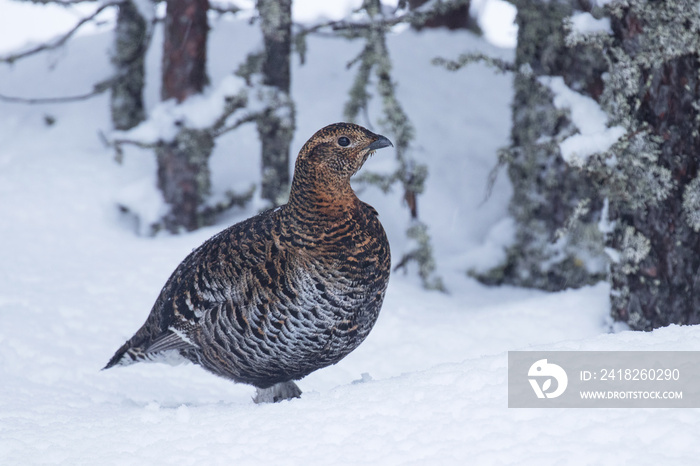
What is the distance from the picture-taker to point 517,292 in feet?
23.3

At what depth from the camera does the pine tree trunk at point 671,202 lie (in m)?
4.39

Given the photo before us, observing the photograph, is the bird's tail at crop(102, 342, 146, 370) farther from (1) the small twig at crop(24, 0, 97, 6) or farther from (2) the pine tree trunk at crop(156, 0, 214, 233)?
(1) the small twig at crop(24, 0, 97, 6)

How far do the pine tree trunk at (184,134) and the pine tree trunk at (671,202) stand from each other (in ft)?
13.8

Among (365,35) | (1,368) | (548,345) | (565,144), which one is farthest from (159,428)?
(365,35)

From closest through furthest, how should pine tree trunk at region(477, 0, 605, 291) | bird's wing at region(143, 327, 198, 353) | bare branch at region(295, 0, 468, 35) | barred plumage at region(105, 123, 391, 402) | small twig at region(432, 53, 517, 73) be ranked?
barred plumage at region(105, 123, 391, 402) → bird's wing at region(143, 327, 198, 353) → small twig at region(432, 53, 517, 73) → bare branch at region(295, 0, 468, 35) → pine tree trunk at region(477, 0, 605, 291)

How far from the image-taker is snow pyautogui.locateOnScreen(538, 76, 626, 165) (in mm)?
4531

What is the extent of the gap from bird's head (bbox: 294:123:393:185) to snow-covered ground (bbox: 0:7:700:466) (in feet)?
3.44

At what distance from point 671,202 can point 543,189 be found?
240cm

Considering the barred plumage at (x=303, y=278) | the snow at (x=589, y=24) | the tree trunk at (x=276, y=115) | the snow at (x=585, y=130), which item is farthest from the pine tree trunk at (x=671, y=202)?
the tree trunk at (x=276, y=115)

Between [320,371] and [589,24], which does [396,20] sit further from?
[320,371]

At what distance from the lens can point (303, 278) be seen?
3.50 meters

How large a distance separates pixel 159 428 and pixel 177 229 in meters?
4.63

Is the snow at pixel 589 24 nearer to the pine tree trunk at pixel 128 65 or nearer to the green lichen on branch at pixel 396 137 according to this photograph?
the green lichen on branch at pixel 396 137

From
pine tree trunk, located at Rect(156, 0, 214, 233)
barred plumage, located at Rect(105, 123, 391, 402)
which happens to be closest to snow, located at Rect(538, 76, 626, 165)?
barred plumage, located at Rect(105, 123, 391, 402)
